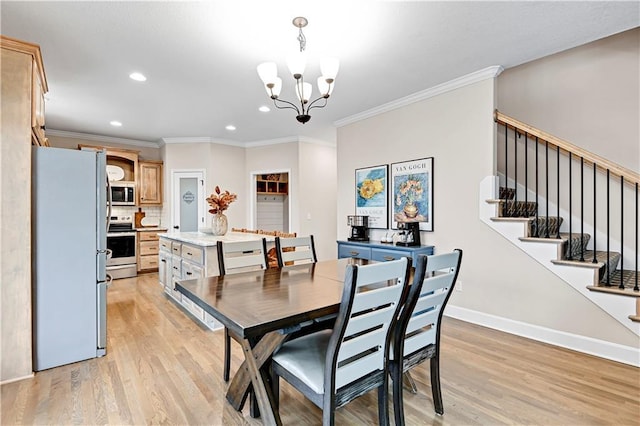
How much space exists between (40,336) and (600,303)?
4.55 metres

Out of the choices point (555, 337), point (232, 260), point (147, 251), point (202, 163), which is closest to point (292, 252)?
point (232, 260)

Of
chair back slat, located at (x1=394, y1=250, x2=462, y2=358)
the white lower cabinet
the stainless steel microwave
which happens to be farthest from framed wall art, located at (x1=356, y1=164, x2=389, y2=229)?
the stainless steel microwave

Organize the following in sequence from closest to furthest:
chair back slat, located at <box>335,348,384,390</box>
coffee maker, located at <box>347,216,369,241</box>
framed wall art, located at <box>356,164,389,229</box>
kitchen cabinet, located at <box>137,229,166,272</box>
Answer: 1. chair back slat, located at <box>335,348,384,390</box>
2. framed wall art, located at <box>356,164,389,229</box>
3. coffee maker, located at <box>347,216,369,241</box>
4. kitchen cabinet, located at <box>137,229,166,272</box>

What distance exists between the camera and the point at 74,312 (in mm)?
2574

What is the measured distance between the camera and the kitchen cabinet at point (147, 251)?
595 cm

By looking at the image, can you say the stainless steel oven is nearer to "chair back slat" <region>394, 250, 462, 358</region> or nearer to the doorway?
the doorway

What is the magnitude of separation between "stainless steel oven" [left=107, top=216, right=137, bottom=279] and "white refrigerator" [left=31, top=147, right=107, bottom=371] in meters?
3.41

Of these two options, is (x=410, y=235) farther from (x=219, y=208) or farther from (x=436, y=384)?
(x=219, y=208)

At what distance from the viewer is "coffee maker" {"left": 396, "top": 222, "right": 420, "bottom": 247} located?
3.78 m

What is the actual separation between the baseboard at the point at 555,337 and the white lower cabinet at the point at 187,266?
2713mm

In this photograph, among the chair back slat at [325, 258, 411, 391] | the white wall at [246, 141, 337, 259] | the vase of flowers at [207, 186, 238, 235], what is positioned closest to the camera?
the chair back slat at [325, 258, 411, 391]

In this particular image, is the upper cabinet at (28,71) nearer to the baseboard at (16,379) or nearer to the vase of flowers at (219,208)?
the baseboard at (16,379)

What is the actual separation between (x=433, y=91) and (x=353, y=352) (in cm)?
329

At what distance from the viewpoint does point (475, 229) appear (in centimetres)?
340
